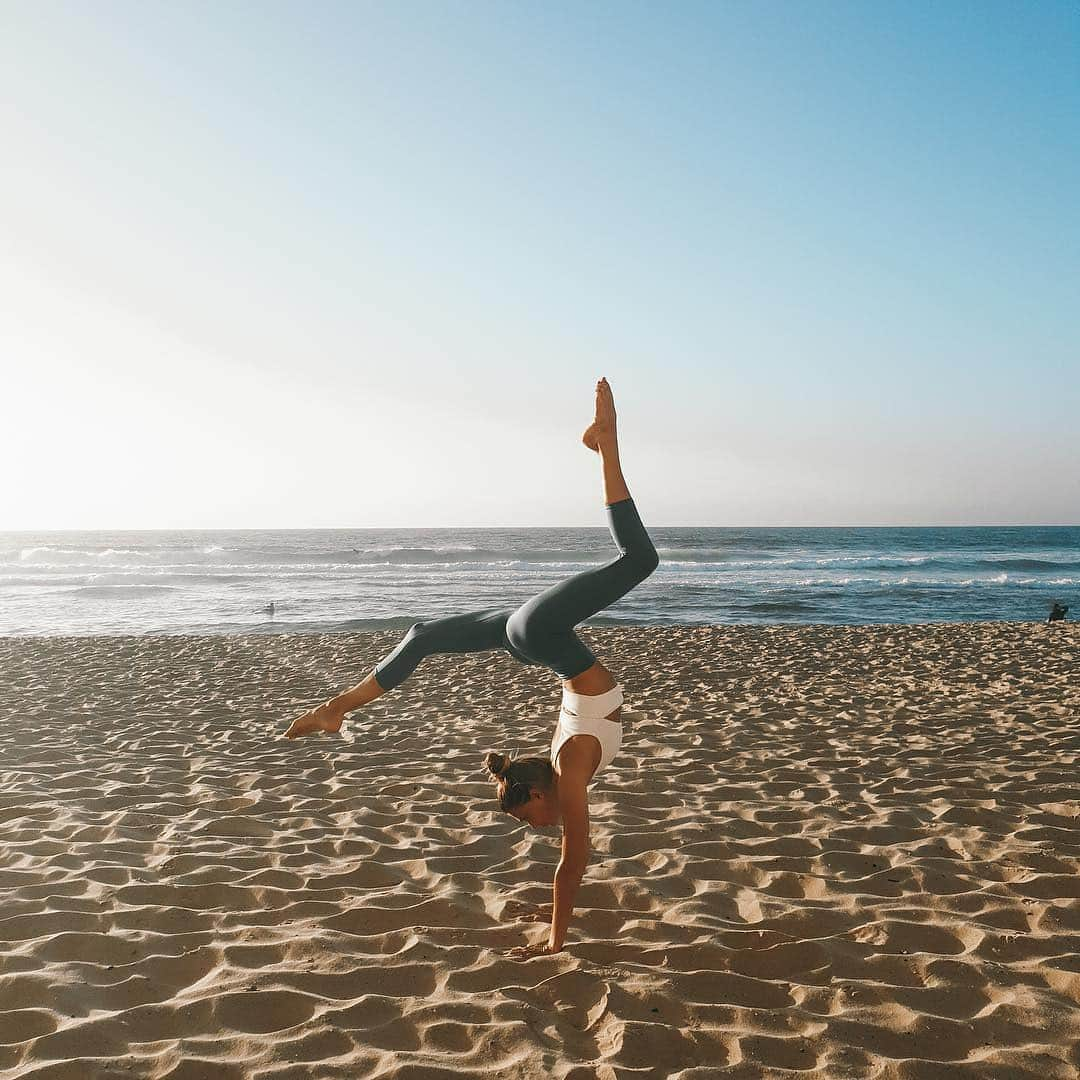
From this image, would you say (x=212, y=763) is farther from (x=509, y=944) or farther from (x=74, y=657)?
(x=74, y=657)

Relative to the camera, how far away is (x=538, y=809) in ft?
11.4

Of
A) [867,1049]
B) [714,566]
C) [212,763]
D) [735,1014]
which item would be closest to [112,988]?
[735,1014]

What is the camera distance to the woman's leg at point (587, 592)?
3.14 meters

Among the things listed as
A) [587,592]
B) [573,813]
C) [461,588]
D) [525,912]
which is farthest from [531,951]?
[461,588]

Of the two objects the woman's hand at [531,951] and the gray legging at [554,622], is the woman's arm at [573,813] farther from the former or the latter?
the gray legging at [554,622]

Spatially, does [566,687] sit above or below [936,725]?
above

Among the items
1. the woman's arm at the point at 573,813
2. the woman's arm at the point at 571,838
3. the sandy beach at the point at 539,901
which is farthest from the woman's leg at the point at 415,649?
the sandy beach at the point at 539,901

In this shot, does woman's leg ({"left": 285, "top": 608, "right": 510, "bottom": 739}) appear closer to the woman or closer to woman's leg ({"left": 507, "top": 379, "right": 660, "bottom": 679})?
the woman

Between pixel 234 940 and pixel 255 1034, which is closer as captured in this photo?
pixel 255 1034

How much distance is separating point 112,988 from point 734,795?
4.00 metres

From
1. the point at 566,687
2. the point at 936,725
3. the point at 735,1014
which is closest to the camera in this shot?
the point at 735,1014

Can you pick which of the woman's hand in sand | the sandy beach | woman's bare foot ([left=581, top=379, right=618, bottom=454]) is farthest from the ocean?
woman's bare foot ([left=581, top=379, right=618, bottom=454])

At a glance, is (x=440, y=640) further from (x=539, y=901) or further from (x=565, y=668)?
(x=539, y=901)

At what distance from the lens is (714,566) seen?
40.1 m
